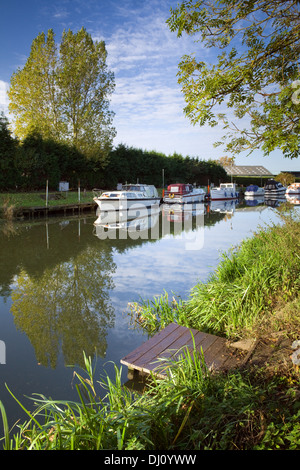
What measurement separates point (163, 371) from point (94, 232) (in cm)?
1206

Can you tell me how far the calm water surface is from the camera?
4.12 meters

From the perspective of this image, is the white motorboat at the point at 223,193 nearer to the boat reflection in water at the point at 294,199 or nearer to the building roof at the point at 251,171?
the boat reflection in water at the point at 294,199

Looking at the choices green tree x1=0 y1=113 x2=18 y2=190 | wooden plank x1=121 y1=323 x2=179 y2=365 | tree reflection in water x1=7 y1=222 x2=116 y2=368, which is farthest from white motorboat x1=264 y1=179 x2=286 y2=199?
wooden plank x1=121 y1=323 x2=179 y2=365

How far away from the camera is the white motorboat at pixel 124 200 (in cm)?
A: 2042

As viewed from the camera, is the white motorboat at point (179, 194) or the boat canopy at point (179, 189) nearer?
the white motorboat at point (179, 194)

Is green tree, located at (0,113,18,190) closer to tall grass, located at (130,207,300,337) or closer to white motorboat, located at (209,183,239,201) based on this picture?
tall grass, located at (130,207,300,337)

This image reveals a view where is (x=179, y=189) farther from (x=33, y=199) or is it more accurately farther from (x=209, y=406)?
(x=209, y=406)

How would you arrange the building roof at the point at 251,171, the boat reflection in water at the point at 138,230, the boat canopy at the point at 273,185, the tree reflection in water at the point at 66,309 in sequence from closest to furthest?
the tree reflection in water at the point at 66,309, the boat reflection in water at the point at 138,230, the boat canopy at the point at 273,185, the building roof at the point at 251,171

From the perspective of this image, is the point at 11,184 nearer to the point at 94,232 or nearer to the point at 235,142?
the point at 94,232

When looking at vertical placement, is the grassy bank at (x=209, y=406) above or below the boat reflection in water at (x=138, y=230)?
below

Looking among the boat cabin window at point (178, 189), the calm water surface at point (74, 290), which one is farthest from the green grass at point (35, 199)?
the boat cabin window at point (178, 189)

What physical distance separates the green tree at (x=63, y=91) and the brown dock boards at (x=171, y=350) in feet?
91.3

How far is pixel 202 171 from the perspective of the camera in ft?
172

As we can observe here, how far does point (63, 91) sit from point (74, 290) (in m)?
27.1
